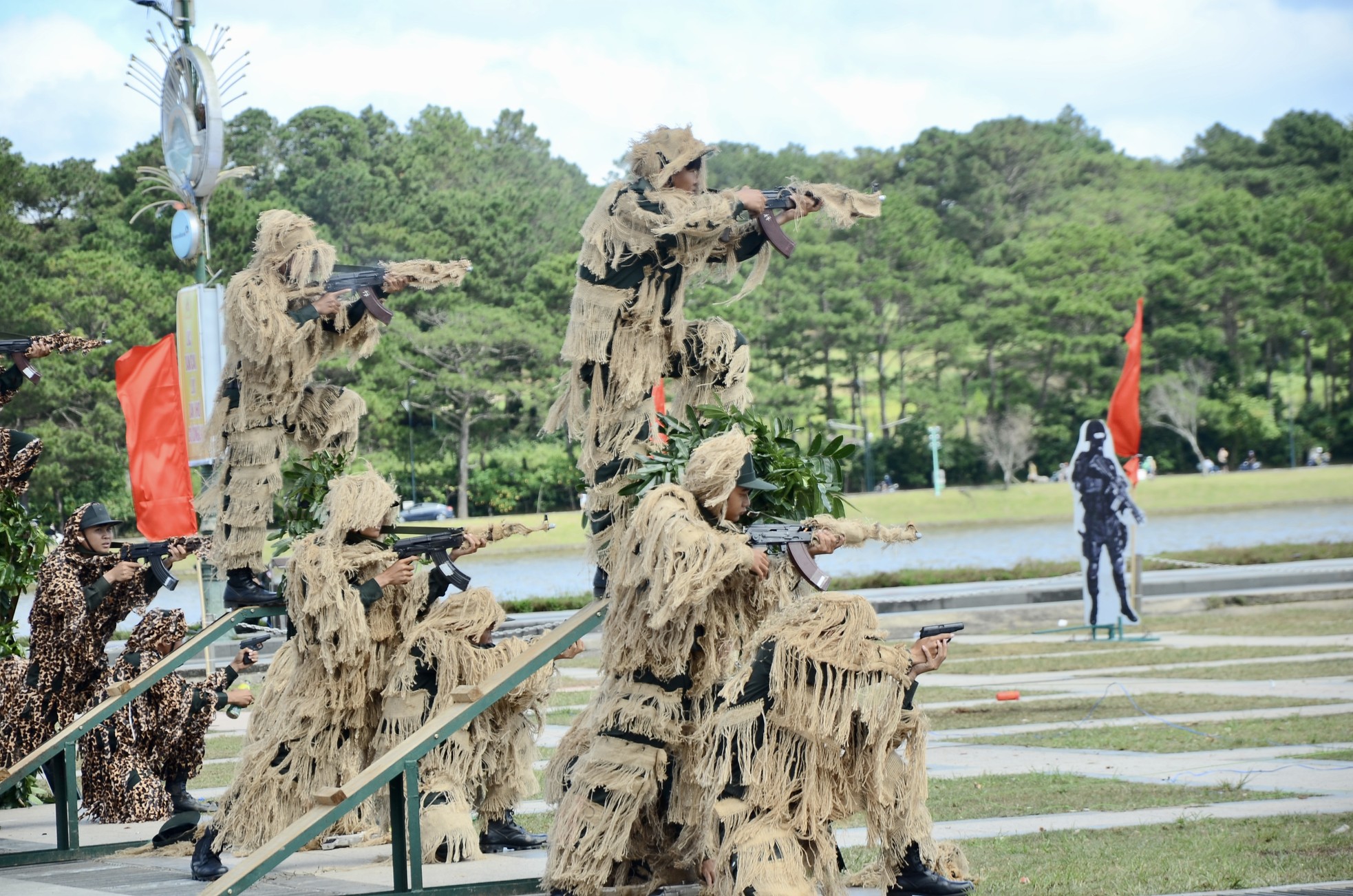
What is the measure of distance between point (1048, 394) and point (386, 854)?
189 feet

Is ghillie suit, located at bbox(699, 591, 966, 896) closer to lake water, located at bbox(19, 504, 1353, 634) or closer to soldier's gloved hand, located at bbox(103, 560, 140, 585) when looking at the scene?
soldier's gloved hand, located at bbox(103, 560, 140, 585)

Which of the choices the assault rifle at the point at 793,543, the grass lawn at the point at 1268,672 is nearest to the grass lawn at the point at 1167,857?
the assault rifle at the point at 793,543

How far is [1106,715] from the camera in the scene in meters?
11.2

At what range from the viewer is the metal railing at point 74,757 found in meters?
7.54

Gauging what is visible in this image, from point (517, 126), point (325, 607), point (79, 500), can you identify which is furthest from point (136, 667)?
point (517, 126)

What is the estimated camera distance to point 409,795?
584 centimetres

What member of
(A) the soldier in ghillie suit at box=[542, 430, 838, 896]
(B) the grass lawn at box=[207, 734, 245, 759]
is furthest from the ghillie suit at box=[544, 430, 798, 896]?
(B) the grass lawn at box=[207, 734, 245, 759]

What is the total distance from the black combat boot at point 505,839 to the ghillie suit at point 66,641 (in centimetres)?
243

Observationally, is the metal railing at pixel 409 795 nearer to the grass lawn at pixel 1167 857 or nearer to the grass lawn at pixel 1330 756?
the grass lawn at pixel 1167 857

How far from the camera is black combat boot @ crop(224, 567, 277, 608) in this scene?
795 cm

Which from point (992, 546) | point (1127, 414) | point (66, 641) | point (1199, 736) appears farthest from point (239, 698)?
point (992, 546)

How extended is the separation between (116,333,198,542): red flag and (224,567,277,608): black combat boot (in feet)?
20.4

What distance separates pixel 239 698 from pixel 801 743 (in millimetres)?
3618

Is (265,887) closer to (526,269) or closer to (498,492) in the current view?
(498,492)
